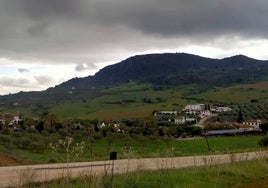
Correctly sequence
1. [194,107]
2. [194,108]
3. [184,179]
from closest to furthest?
[184,179] < [194,108] < [194,107]

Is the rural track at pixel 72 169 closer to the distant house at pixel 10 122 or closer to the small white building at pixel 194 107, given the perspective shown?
the distant house at pixel 10 122

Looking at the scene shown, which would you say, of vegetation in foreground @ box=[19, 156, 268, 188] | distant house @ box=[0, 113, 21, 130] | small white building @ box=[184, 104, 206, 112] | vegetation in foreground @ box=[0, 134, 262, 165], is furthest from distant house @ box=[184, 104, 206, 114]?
vegetation in foreground @ box=[19, 156, 268, 188]

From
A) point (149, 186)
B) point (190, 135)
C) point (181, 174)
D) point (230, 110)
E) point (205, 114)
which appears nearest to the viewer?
point (149, 186)

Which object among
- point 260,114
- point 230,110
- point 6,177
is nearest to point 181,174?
point 6,177

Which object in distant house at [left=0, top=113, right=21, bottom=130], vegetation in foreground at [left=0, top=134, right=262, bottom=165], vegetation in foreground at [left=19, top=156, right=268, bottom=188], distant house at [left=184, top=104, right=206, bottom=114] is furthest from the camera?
Result: distant house at [left=184, top=104, right=206, bottom=114]

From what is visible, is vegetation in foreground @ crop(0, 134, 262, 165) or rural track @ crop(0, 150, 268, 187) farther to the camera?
vegetation in foreground @ crop(0, 134, 262, 165)

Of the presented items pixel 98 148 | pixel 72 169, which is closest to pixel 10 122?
pixel 98 148

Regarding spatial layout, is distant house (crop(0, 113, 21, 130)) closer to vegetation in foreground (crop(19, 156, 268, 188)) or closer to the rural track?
the rural track

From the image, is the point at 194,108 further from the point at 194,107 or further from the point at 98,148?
the point at 98,148

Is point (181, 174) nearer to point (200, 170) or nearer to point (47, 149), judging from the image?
point (200, 170)

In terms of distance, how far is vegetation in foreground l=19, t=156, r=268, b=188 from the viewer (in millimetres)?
12430

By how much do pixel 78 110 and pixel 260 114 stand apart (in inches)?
3216

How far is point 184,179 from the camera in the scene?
1477 cm

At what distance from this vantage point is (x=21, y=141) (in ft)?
154
